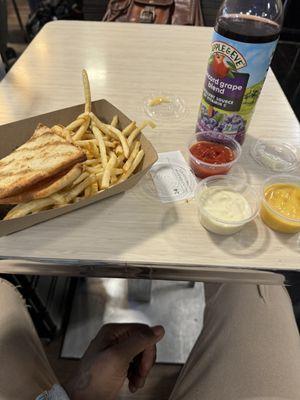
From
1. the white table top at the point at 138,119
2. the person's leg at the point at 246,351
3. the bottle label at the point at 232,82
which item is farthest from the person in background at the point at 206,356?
the bottle label at the point at 232,82

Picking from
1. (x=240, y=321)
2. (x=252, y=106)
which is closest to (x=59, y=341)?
(x=240, y=321)

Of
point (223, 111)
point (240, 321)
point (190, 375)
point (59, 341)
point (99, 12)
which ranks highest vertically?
point (223, 111)

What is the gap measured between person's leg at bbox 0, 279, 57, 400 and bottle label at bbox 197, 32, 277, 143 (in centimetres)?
70

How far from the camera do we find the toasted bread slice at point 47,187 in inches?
24.7

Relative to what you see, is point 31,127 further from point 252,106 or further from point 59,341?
point 59,341

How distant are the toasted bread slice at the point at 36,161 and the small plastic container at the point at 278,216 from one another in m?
0.41

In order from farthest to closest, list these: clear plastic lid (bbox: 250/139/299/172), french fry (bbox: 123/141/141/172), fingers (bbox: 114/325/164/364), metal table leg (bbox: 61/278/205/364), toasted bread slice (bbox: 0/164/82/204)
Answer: metal table leg (bbox: 61/278/205/364)
fingers (bbox: 114/325/164/364)
clear plastic lid (bbox: 250/139/299/172)
french fry (bbox: 123/141/141/172)
toasted bread slice (bbox: 0/164/82/204)

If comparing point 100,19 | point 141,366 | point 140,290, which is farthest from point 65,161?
point 100,19

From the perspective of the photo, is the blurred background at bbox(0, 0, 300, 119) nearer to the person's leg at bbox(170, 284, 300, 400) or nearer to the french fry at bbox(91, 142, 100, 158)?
the french fry at bbox(91, 142, 100, 158)

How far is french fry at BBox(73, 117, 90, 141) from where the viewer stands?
0.78 meters

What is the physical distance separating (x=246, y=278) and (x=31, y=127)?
25.2 inches

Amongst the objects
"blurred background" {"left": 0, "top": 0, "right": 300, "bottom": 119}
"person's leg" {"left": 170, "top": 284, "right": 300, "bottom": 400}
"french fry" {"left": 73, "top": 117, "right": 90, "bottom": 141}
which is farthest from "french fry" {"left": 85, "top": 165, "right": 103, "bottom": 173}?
"blurred background" {"left": 0, "top": 0, "right": 300, "bottom": 119}

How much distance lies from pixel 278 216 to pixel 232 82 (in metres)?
0.31

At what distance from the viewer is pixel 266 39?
65 centimetres
